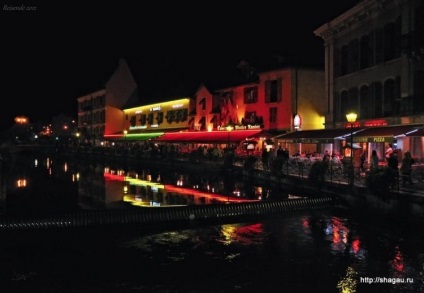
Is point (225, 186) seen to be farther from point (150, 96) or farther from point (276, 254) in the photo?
point (150, 96)

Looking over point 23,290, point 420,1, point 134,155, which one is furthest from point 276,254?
point 134,155

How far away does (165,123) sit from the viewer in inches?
2485

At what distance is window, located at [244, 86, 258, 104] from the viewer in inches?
1797

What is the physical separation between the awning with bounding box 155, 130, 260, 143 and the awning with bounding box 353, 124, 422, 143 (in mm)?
16235

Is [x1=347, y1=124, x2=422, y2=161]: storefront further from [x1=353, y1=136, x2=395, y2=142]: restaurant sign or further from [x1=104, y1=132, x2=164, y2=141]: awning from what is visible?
[x1=104, y1=132, x2=164, y2=141]: awning

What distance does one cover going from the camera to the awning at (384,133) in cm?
2412

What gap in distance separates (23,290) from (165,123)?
52814mm

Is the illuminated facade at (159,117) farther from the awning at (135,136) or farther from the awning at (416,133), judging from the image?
the awning at (416,133)

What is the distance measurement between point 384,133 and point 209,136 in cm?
2552

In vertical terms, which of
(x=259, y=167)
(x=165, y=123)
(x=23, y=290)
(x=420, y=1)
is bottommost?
(x=23, y=290)

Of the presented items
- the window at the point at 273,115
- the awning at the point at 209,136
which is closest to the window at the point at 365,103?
the window at the point at 273,115

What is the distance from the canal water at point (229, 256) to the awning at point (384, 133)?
5.94 meters

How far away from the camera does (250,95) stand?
4625 cm

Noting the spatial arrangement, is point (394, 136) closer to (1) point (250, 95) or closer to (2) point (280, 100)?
(2) point (280, 100)
